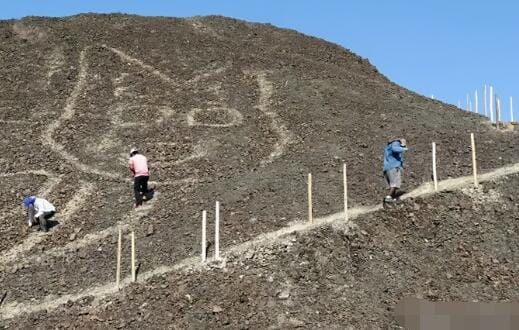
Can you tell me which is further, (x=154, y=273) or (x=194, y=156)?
(x=194, y=156)

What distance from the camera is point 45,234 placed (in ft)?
71.6

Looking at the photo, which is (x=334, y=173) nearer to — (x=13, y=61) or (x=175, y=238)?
(x=175, y=238)

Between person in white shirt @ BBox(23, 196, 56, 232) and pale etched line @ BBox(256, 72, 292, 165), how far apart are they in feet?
22.6

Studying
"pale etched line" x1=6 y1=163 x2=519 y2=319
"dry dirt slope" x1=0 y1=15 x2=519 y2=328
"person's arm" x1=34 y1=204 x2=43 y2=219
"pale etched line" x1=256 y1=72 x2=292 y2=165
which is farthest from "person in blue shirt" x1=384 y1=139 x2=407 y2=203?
"person's arm" x1=34 y1=204 x2=43 y2=219

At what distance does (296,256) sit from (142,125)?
45.2 ft

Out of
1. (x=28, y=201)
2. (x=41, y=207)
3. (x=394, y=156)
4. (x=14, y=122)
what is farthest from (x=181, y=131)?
(x=394, y=156)

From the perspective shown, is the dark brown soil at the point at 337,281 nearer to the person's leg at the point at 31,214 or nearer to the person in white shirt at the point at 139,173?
the person's leg at the point at 31,214

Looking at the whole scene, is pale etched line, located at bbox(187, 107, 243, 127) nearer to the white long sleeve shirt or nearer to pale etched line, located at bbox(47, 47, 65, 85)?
pale etched line, located at bbox(47, 47, 65, 85)

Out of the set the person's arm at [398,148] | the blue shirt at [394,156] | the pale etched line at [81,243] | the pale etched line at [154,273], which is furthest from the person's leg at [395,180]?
the pale etched line at [81,243]

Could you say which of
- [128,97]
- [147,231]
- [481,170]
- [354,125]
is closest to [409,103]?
[354,125]

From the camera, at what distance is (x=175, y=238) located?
19359 millimetres

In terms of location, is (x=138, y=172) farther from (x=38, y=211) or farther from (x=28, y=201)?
(x=28, y=201)

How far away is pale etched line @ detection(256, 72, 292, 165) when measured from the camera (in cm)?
2594

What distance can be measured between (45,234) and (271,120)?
33.9 feet
